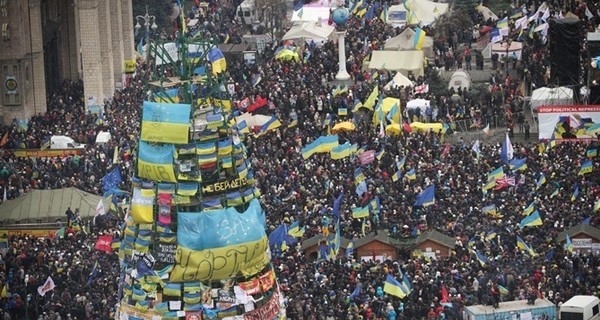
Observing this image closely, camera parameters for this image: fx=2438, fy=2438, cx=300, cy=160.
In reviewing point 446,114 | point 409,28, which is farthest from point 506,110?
point 409,28

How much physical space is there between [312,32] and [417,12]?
615 centimetres

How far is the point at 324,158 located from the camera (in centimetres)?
8481

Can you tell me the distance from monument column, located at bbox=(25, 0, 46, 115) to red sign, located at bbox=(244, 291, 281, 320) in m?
56.6

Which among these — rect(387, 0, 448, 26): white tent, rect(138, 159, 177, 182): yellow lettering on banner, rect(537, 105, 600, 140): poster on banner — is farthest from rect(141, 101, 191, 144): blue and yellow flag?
rect(387, 0, 448, 26): white tent

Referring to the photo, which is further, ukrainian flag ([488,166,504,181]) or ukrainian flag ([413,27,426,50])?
ukrainian flag ([413,27,426,50])

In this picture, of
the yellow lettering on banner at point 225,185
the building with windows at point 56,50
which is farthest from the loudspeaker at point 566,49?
the yellow lettering on banner at point 225,185

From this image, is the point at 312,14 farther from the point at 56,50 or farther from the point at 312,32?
the point at 56,50

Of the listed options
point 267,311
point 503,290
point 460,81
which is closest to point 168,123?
point 267,311

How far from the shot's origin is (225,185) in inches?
1870

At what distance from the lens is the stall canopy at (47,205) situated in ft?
266

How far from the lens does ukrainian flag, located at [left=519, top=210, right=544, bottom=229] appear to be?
2936 inches

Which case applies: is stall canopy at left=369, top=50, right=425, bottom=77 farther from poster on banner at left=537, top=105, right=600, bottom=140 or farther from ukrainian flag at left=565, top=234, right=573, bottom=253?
ukrainian flag at left=565, top=234, right=573, bottom=253

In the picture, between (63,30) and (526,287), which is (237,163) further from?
(63,30)

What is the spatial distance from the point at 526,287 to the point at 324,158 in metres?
18.4
